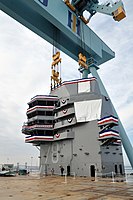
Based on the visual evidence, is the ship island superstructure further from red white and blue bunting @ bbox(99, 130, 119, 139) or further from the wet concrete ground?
the wet concrete ground

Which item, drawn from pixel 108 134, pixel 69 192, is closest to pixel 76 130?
pixel 108 134

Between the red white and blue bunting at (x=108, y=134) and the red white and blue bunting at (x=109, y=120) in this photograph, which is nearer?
the red white and blue bunting at (x=108, y=134)

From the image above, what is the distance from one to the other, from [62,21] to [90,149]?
2139cm

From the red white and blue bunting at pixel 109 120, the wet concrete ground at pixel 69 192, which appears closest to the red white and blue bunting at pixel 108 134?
the red white and blue bunting at pixel 109 120

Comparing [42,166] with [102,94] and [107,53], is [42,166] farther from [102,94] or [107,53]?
[107,53]

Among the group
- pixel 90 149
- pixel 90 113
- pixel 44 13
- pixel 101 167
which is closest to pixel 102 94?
pixel 90 113

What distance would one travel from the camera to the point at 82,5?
3625 centimetres

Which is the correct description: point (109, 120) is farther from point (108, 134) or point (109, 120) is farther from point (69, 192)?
point (69, 192)

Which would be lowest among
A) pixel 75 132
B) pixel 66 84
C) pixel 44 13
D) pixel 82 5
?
pixel 75 132

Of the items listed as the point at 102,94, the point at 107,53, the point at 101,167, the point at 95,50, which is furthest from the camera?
the point at 107,53

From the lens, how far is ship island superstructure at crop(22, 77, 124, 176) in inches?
1115

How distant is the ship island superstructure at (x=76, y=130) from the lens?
92.9 ft

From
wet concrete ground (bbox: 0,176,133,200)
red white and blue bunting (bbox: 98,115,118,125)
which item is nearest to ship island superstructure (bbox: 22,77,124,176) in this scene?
red white and blue bunting (bbox: 98,115,118,125)

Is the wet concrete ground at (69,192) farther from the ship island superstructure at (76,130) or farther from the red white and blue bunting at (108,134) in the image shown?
the ship island superstructure at (76,130)
